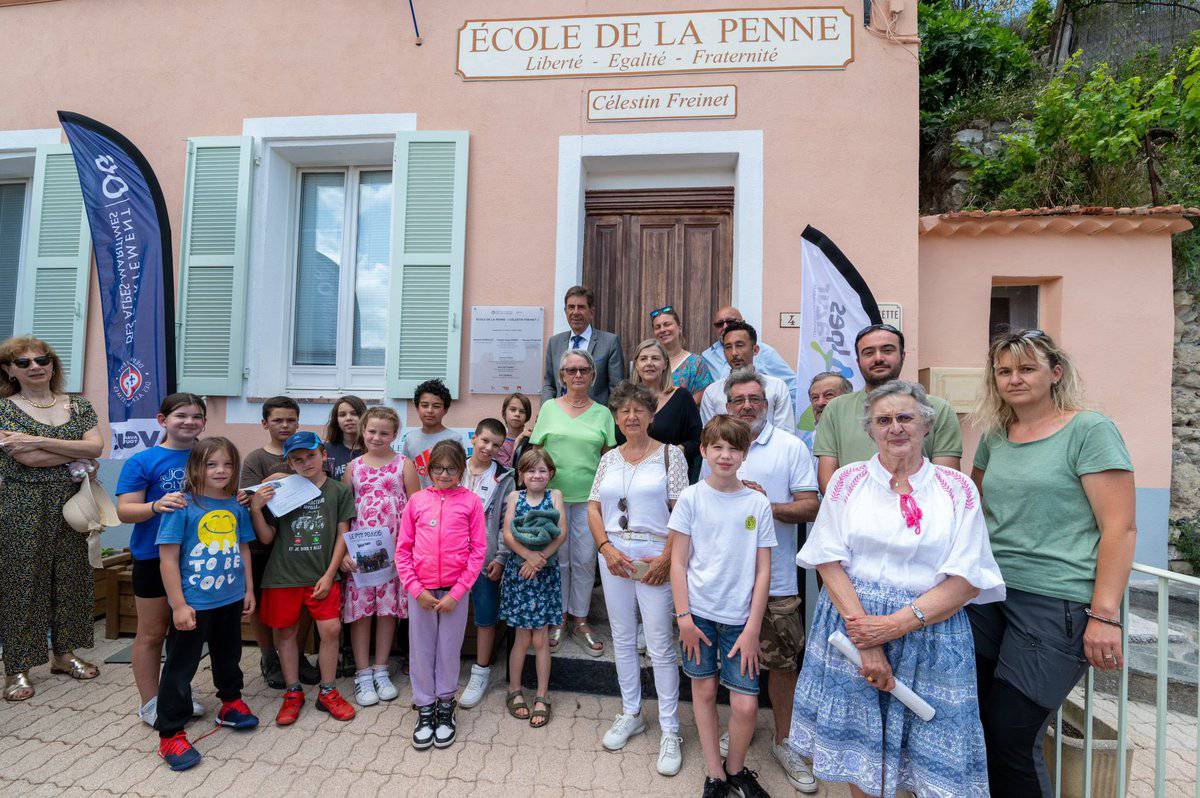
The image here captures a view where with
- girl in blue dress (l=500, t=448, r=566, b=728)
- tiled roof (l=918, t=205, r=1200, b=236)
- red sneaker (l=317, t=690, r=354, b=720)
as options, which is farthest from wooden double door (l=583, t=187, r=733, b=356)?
red sneaker (l=317, t=690, r=354, b=720)

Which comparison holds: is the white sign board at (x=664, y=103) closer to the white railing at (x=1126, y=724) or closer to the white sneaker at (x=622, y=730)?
the white railing at (x=1126, y=724)

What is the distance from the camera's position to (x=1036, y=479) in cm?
187

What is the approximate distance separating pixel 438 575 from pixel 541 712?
33.0 inches

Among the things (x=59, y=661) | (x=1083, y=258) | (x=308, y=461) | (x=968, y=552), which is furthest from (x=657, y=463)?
(x=1083, y=258)

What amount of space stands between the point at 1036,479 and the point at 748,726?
137 centimetres

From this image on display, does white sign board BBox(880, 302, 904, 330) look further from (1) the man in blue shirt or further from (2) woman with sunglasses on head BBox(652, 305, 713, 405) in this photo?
(2) woman with sunglasses on head BBox(652, 305, 713, 405)

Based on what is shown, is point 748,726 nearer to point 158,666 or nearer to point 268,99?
point 158,666

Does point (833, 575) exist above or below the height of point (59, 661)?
above

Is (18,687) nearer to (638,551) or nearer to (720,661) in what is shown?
(638,551)

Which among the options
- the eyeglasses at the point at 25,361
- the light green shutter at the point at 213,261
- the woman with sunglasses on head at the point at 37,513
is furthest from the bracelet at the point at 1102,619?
the light green shutter at the point at 213,261

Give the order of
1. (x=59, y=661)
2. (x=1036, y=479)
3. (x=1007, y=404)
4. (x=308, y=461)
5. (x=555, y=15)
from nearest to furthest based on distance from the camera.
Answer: (x=1036, y=479) < (x=1007, y=404) < (x=308, y=461) < (x=59, y=661) < (x=555, y=15)

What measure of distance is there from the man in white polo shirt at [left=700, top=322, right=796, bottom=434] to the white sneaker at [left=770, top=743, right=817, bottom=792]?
4.74 ft

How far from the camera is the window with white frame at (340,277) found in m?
5.04

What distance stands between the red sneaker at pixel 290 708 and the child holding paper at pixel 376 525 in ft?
0.88
